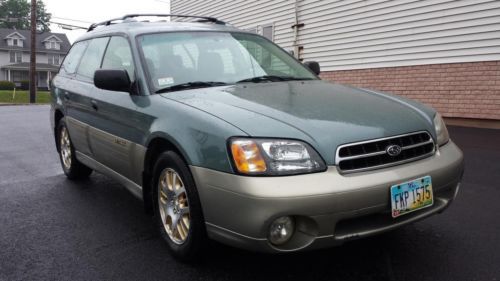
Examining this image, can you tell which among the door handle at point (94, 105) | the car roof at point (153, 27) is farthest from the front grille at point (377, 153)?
the door handle at point (94, 105)

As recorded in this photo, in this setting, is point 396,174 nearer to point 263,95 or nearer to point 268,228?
point 268,228

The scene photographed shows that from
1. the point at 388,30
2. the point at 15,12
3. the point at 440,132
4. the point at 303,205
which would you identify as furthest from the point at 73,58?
the point at 15,12

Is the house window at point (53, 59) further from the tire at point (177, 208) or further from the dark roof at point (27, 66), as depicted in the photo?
the tire at point (177, 208)

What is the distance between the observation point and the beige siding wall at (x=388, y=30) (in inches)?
313

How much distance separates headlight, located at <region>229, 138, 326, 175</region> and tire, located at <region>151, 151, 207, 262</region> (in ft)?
1.32

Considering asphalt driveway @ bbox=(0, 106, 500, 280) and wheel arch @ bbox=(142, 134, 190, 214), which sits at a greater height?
wheel arch @ bbox=(142, 134, 190, 214)

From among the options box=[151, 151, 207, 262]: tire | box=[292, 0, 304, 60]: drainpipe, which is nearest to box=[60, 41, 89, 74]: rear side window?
box=[151, 151, 207, 262]: tire

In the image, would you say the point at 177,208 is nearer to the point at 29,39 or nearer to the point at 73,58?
the point at 73,58

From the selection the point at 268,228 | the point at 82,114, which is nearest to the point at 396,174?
the point at 268,228

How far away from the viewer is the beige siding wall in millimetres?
7953

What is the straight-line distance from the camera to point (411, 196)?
254cm

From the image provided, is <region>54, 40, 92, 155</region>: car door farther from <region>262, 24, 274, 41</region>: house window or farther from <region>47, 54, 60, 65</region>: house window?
<region>47, 54, 60, 65</region>: house window

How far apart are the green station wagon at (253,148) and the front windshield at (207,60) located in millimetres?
12

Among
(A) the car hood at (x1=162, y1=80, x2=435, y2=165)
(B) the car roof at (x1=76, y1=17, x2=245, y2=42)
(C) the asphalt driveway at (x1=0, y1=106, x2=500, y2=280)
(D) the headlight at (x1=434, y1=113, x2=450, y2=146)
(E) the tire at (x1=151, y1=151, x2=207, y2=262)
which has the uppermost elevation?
(B) the car roof at (x1=76, y1=17, x2=245, y2=42)
